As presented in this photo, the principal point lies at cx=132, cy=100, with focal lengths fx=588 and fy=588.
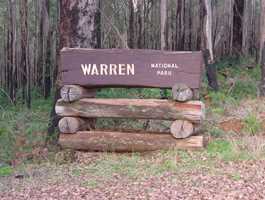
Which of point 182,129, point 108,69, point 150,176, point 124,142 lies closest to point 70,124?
point 124,142

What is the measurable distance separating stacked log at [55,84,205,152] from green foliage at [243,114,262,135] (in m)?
1.45

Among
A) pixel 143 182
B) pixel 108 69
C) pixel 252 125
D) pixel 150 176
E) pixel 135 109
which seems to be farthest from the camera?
pixel 252 125

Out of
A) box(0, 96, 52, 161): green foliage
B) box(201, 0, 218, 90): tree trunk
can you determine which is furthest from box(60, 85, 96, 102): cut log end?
box(201, 0, 218, 90): tree trunk

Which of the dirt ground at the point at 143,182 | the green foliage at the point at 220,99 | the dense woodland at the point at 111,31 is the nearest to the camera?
the dirt ground at the point at 143,182

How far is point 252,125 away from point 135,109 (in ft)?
8.23

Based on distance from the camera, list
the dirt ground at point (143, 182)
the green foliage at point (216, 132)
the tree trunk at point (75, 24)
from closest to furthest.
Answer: the dirt ground at point (143, 182) → the green foliage at point (216, 132) → the tree trunk at point (75, 24)

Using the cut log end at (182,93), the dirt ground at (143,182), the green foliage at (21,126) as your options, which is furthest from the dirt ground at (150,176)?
the green foliage at (21,126)

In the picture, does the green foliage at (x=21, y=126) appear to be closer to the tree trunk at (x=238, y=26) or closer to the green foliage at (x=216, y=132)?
the green foliage at (x=216, y=132)

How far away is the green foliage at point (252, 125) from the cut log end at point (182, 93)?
1797 mm

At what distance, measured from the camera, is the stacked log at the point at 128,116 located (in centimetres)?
886

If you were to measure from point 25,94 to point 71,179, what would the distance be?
6543mm

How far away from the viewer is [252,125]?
10383mm

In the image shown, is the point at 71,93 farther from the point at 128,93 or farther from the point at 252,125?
the point at 252,125

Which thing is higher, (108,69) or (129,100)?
(108,69)
